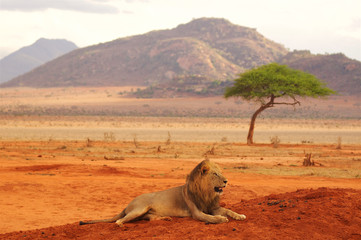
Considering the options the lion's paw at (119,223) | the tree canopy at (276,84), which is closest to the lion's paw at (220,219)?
the lion's paw at (119,223)

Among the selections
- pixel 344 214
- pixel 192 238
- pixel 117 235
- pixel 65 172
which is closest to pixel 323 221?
pixel 344 214

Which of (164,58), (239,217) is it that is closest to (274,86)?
(239,217)

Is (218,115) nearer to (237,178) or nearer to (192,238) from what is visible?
(237,178)

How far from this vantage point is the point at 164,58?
139m

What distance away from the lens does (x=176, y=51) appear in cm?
13900

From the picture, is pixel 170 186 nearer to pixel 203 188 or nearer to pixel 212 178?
pixel 203 188

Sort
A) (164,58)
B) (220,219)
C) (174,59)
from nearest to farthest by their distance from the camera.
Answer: (220,219)
(174,59)
(164,58)

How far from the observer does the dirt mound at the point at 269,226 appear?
21.4ft

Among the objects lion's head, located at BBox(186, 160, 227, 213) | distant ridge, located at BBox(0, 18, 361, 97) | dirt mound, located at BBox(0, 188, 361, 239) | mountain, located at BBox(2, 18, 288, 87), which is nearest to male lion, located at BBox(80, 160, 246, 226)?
lion's head, located at BBox(186, 160, 227, 213)

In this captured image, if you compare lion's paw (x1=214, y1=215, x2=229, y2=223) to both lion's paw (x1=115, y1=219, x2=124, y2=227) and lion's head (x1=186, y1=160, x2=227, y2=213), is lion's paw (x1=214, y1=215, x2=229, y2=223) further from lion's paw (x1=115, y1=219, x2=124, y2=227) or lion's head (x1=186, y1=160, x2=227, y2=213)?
lion's paw (x1=115, y1=219, x2=124, y2=227)

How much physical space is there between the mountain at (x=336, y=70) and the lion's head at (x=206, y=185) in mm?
84129

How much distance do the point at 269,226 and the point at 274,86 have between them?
27.2m

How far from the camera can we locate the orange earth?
22.3 ft

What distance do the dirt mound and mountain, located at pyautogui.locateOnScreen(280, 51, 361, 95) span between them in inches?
3276
